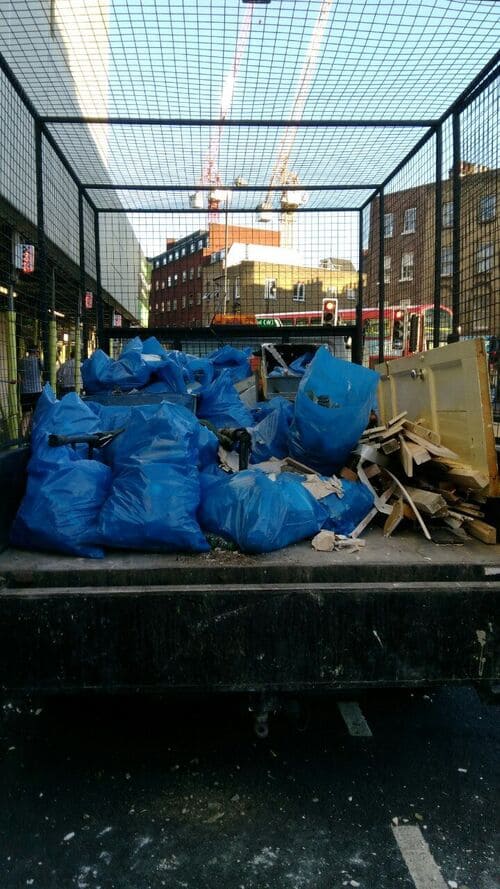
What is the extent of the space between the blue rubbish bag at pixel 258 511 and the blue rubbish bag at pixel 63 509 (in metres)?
0.43

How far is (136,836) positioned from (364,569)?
4.24 ft

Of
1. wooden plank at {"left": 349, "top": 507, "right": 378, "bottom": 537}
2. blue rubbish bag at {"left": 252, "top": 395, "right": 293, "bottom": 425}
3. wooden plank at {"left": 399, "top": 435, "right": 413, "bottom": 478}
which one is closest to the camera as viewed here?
wooden plank at {"left": 349, "top": 507, "right": 378, "bottom": 537}

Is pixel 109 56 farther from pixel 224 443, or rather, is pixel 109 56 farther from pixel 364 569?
pixel 364 569

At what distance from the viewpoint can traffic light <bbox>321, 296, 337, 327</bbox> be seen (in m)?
5.76

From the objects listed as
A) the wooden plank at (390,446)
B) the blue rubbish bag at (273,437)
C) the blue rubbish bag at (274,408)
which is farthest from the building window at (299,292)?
the wooden plank at (390,446)

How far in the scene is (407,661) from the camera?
77.8 inches

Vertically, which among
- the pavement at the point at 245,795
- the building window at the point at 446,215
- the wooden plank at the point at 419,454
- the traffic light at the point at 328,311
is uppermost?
the building window at the point at 446,215

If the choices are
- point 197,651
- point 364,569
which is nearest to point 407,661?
point 364,569

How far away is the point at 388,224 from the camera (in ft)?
17.8

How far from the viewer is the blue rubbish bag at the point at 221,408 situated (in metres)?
3.76

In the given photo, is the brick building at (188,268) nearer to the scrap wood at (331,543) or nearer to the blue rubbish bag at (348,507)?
the blue rubbish bag at (348,507)

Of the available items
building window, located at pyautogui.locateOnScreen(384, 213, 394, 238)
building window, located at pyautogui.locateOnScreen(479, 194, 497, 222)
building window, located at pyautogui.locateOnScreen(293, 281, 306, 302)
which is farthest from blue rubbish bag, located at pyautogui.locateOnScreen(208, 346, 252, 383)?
building window, located at pyautogui.locateOnScreen(479, 194, 497, 222)

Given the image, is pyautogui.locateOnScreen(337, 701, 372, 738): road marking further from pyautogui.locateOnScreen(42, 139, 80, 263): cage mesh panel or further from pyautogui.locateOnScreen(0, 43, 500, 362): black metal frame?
pyautogui.locateOnScreen(42, 139, 80, 263): cage mesh panel

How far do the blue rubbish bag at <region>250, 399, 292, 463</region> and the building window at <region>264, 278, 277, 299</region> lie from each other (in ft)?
9.43
